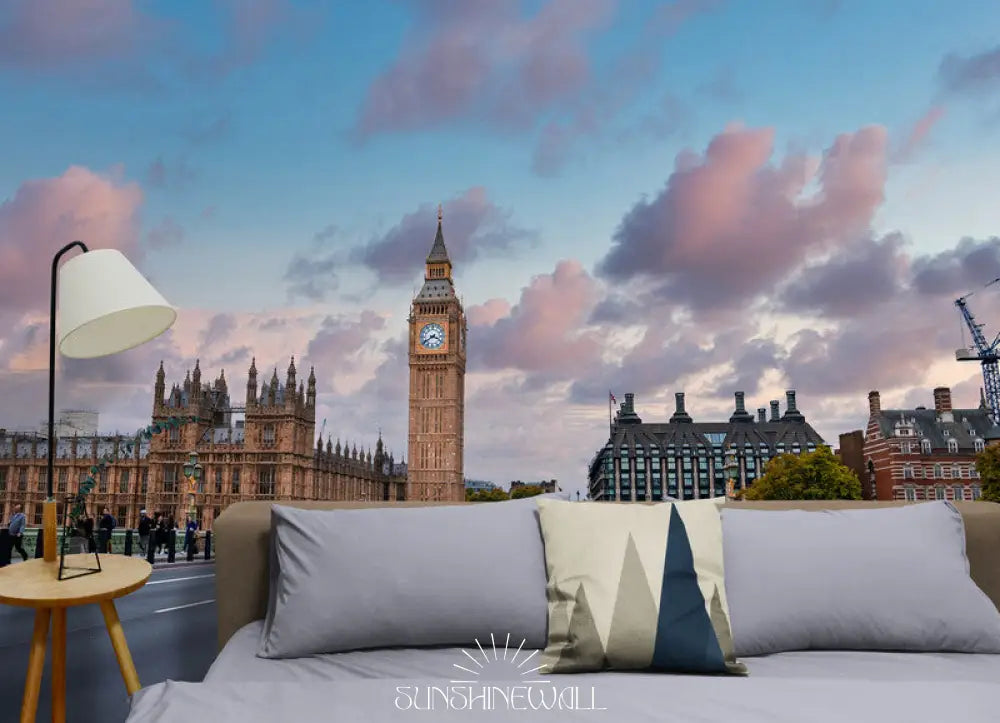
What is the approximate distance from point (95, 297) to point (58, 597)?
3.91ft

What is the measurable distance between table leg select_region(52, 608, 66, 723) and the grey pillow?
102 centimetres

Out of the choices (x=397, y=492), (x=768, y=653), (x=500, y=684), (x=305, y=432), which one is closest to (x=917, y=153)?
(x=768, y=653)

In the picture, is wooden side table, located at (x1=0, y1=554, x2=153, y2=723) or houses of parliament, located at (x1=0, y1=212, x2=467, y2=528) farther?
houses of parliament, located at (x1=0, y1=212, x2=467, y2=528)

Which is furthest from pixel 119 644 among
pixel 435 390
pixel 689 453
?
pixel 689 453

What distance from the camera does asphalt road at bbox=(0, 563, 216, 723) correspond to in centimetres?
357

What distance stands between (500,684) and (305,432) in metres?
53.6

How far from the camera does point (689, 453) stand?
71.2 m

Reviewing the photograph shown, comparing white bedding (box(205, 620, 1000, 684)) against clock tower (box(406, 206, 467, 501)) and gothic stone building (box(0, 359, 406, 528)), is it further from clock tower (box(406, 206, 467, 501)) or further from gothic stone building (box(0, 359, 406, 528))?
clock tower (box(406, 206, 467, 501))

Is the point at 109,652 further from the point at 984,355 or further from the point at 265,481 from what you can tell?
the point at 984,355

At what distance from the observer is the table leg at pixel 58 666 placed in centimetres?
294

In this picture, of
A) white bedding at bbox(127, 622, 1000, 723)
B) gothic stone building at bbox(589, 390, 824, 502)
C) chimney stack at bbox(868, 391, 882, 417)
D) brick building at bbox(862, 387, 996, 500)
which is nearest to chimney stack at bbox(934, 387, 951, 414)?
brick building at bbox(862, 387, 996, 500)

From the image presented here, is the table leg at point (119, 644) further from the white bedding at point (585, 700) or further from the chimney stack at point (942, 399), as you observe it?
the chimney stack at point (942, 399)

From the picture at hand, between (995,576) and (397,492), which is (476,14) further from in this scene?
(397,492)

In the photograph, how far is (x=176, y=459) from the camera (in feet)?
174
